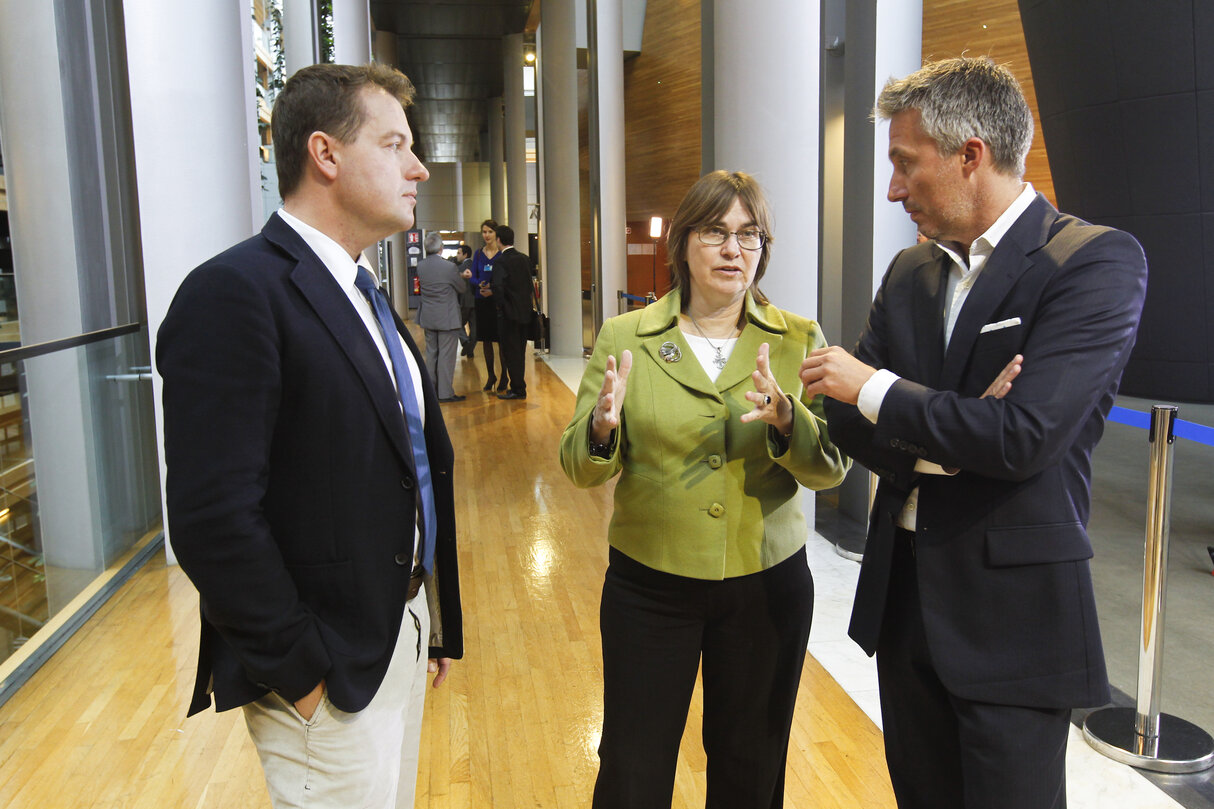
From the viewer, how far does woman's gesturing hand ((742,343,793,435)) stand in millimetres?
1880

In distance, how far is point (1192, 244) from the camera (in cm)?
820

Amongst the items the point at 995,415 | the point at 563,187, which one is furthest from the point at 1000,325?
the point at 563,187

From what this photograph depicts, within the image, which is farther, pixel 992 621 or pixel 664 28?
pixel 664 28

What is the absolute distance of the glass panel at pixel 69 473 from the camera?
12.2 ft

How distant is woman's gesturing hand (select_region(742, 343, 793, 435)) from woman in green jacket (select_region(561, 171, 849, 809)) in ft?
0.11

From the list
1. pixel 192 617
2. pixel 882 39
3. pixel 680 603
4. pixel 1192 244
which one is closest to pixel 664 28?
pixel 1192 244

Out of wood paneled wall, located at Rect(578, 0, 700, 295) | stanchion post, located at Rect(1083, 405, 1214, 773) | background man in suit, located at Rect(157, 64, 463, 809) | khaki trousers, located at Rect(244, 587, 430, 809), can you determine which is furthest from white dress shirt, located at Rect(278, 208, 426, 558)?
wood paneled wall, located at Rect(578, 0, 700, 295)

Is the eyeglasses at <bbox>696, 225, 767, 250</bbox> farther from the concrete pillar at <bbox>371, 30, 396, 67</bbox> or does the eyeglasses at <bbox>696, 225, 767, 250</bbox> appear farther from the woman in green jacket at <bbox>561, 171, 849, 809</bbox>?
the concrete pillar at <bbox>371, 30, 396, 67</bbox>

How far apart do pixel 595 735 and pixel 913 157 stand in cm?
231

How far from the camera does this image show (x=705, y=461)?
6.59 feet

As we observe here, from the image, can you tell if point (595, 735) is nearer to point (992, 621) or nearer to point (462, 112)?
point (992, 621)

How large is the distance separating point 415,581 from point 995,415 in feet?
3.50

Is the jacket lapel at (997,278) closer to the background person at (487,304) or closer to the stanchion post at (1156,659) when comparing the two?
the stanchion post at (1156,659)

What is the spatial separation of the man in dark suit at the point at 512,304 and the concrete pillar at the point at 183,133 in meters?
5.25
